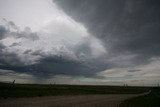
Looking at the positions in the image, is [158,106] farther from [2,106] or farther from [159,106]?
[2,106]

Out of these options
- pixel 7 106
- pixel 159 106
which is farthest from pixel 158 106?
pixel 7 106

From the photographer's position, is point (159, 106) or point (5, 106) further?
point (159, 106)

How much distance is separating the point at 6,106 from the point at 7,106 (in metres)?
0.11

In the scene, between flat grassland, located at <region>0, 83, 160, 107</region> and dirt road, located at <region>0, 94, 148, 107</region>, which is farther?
flat grassland, located at <region>0, 83, 160, 107</region>

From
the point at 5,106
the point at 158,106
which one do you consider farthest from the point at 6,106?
the point at 158,106

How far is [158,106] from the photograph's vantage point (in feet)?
94.9

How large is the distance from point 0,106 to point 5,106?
1.58 feet

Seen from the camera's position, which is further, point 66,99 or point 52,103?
point 66,99

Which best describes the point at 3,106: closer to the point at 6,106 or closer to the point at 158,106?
the point at 6,106

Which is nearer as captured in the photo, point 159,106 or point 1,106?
point 1,106

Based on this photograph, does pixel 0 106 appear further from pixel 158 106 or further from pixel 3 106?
pixel 158 106

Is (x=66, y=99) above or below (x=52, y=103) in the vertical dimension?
above

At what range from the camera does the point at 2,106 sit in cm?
2062

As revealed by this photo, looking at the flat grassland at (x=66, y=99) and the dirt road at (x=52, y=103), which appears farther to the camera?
the flat grassland at (x=66, y=99)
